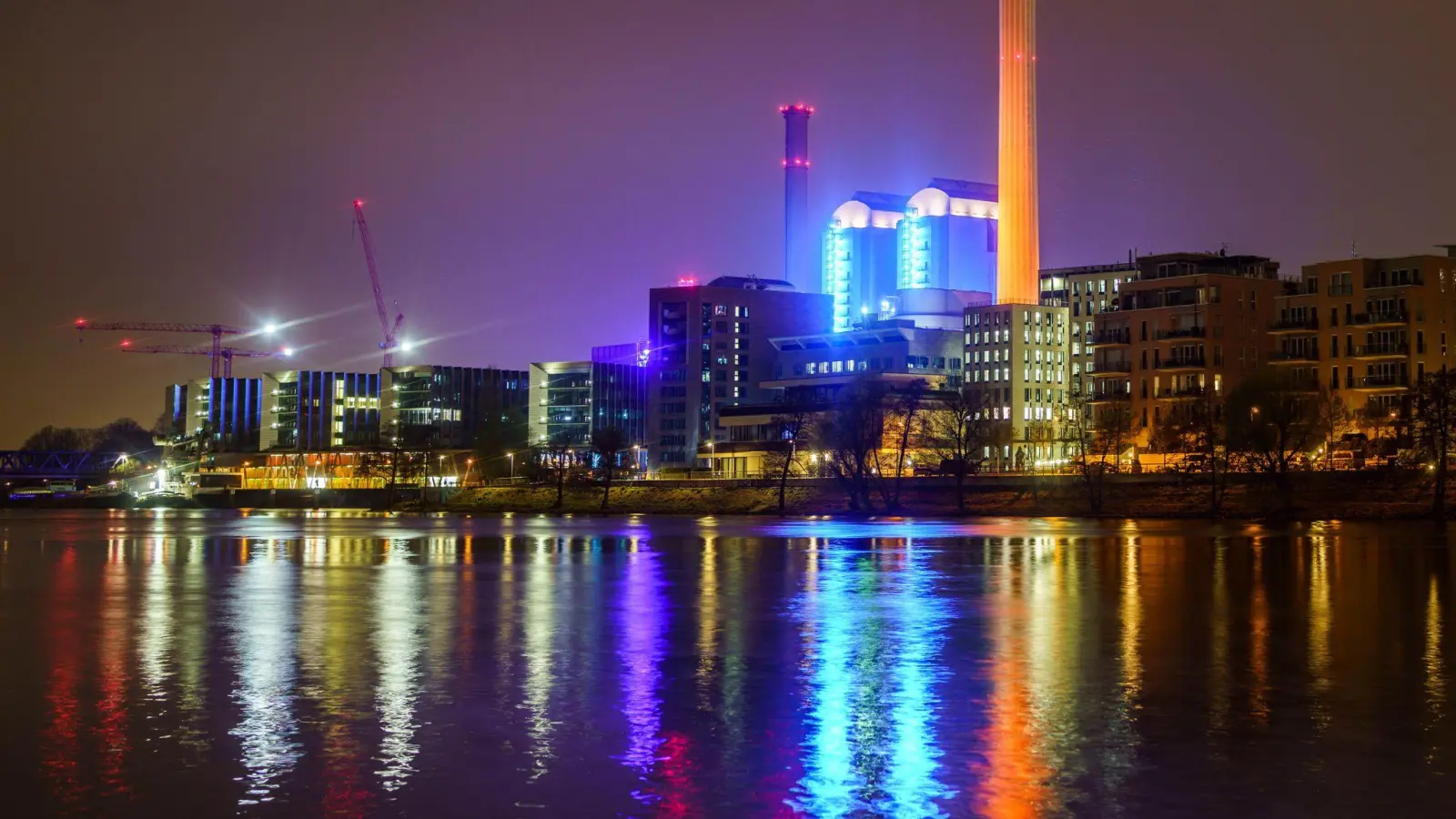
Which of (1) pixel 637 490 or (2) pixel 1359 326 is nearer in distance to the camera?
(2) pixel 1359 326

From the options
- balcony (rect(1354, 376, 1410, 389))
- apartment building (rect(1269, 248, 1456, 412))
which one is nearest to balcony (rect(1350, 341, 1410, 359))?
apartment building (rect(1269, 248, 1456, 412))

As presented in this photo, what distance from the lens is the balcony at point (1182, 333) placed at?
17788cm

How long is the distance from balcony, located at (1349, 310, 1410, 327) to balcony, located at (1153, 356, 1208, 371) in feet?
58.0

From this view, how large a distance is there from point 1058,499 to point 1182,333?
50790 mm

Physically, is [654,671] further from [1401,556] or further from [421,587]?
[1401,556]

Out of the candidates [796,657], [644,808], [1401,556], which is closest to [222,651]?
[796,657]

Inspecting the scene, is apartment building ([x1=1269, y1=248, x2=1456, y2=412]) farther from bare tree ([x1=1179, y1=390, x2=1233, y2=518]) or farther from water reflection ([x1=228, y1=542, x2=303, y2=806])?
water reflection ([x1=228, y1=542, x2=303, y2=806])

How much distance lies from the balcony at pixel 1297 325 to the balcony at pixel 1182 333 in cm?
762

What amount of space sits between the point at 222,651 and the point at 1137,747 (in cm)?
1936

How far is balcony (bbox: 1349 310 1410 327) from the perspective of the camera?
524ft

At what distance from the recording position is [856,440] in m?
142

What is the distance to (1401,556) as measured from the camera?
213 ft

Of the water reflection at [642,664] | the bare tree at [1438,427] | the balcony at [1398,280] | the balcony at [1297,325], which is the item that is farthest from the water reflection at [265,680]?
the balcony at [1297,325]

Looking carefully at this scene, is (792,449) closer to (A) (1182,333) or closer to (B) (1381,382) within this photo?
(A) (1182,333)
